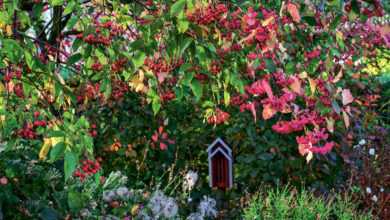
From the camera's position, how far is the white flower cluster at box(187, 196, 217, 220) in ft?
18.5

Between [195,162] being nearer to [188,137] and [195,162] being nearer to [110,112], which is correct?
[188,137]

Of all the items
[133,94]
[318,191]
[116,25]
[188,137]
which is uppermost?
[116,25]

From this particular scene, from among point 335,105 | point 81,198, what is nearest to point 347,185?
point 81,198

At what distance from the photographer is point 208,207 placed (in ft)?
18.8

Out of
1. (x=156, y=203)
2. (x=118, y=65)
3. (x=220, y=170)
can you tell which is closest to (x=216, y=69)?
(x=118, y=65)

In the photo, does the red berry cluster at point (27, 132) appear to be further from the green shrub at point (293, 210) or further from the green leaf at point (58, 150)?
the green shrub at point (293, 210)

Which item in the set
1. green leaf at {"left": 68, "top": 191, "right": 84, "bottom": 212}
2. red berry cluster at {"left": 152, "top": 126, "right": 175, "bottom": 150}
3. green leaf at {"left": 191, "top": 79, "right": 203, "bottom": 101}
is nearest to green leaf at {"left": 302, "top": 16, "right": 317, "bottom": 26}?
green leaf at {"left": 191, "top": 79, "right": 203, "bottom": 101}

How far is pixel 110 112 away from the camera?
6.56m

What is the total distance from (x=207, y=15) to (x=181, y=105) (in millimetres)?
3364

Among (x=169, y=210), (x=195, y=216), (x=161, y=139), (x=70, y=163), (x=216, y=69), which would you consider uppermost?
(x=216, y=69)

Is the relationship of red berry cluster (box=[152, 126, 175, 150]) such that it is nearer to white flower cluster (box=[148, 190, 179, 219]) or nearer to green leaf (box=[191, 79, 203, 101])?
white flower cluster (box=[148, 190, 179, 219])

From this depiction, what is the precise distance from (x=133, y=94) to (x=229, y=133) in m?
0.98

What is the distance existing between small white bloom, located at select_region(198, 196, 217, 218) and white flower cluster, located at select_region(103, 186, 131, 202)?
102cm

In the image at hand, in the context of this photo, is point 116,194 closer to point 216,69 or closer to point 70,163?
point 216,69
